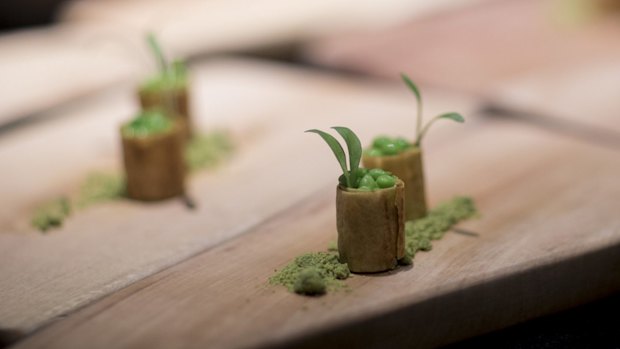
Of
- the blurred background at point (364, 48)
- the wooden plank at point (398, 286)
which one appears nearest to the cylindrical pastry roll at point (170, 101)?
the blurred background at point (364, 48)

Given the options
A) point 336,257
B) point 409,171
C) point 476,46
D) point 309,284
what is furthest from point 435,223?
point 476,46

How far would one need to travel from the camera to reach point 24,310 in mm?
1125

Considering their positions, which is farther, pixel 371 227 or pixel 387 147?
pixel 387 147

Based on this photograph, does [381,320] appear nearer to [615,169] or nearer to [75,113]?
[615,169]

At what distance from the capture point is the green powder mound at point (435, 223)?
1.25 meters

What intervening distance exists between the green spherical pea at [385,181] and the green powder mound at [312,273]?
0.45 ft

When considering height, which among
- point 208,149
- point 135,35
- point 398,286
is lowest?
point 398,286

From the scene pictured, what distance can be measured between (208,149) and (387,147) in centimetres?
66

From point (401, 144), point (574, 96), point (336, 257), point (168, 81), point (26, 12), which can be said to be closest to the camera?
point (336, 257)

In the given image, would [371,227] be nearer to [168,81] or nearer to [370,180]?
[370,180]

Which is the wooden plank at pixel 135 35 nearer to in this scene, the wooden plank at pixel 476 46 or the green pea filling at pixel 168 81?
the wooden plank at pixel 476 46

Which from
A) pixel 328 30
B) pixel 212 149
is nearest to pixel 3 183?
pixel 212 149

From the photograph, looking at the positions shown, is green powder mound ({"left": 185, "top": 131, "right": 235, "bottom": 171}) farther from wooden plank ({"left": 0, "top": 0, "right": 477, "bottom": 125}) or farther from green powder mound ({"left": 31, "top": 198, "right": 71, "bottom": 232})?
wooden plank ({"left": 0, "top": 0, "right": 477, "bottom": 125})

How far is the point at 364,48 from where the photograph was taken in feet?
8.38
